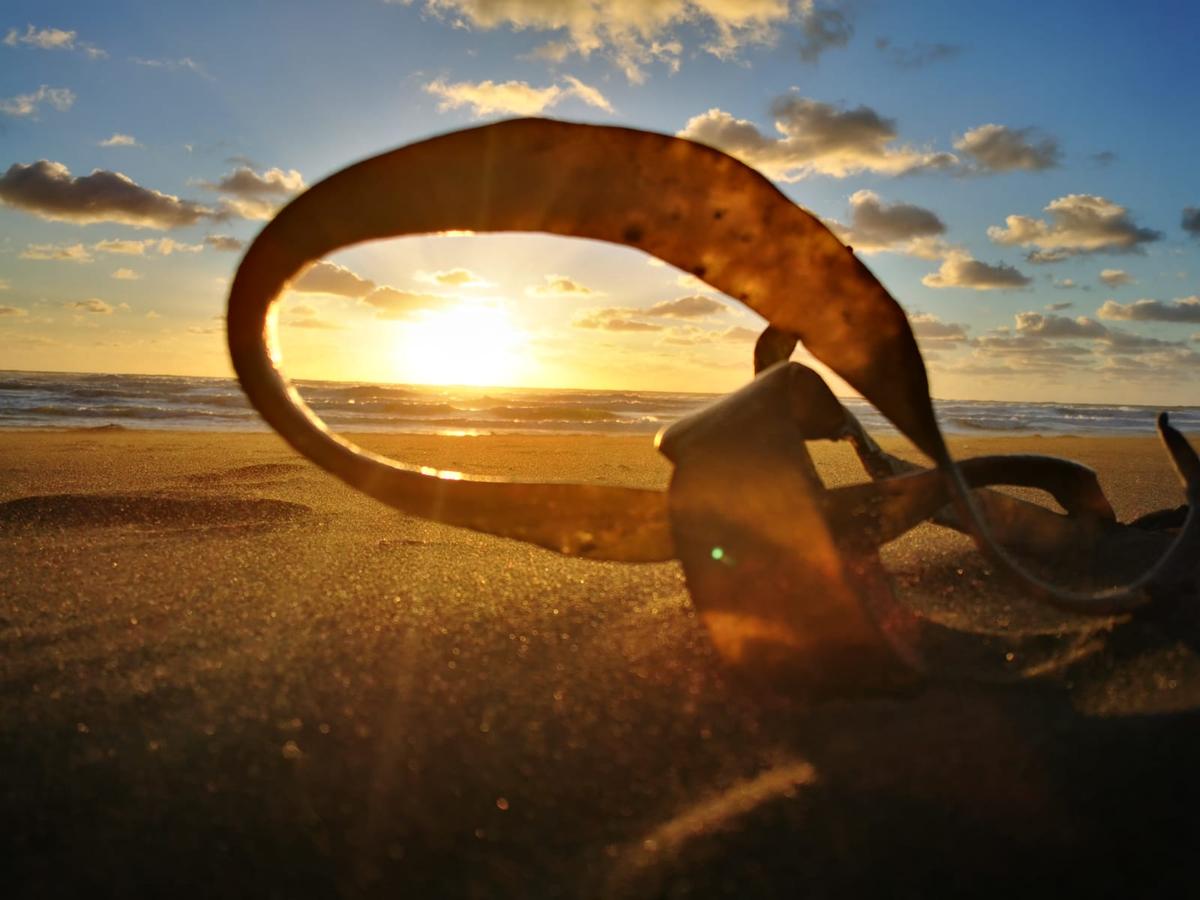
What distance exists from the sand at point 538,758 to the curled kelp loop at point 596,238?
281 millimetres

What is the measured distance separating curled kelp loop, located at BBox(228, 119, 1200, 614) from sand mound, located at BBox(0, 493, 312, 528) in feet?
7.67

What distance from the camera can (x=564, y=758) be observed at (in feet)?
4.16

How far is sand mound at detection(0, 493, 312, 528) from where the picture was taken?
11.3 ft

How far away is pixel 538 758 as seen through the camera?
4.15 feet

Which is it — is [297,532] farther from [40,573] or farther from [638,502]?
[638,502]

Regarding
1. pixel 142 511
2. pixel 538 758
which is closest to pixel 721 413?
pixel 538 758

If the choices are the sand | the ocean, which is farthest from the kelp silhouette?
the ocean

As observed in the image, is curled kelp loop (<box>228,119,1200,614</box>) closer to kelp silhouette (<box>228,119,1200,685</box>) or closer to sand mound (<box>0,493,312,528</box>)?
kelp silhouette (<box>228,119,1200,685</box>)

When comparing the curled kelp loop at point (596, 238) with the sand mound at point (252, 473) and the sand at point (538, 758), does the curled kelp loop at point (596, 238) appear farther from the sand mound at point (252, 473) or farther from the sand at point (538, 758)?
the sand mound at point (252, 473)

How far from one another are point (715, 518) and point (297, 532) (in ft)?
8.22

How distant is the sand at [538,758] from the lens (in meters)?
1.01

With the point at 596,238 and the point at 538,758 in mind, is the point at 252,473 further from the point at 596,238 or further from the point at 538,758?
the point at 538,758

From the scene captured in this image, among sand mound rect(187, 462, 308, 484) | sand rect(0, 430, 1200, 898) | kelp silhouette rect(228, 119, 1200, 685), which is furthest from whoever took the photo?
sand mound rect(187, 462, 308, 484)

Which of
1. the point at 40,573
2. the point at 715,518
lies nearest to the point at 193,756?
the point at 715,518
